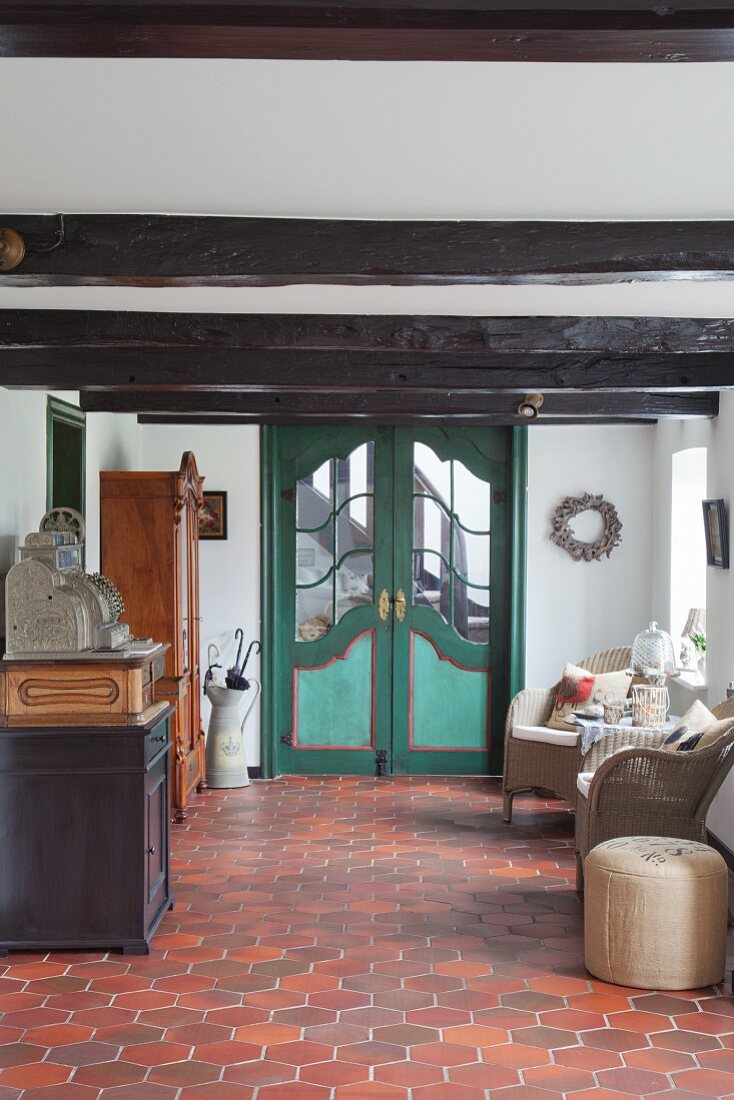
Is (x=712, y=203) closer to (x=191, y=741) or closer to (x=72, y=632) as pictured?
(x=72, y=632)

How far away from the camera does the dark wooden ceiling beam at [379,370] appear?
597cm

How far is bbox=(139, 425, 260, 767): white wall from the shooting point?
28.4 feet

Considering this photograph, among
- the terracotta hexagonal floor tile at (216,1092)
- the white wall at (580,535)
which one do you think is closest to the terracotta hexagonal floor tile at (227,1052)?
the terracotta hexagonal floor tile at (216,1092)

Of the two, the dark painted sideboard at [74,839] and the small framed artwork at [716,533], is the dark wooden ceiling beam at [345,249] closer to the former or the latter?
the dark painted sideboard at [74,839]

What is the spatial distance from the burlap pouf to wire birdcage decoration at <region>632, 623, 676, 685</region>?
2.21 meters

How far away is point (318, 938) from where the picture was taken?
5.16 m

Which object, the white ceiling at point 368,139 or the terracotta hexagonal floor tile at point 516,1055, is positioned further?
the terracotta hexagonal floor tile at point 516,1055

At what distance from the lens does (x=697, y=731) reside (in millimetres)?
5566

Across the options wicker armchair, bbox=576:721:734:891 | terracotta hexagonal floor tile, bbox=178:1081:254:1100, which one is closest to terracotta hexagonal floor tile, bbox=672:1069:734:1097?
terracotta hexagonal floor tile, bbox=178:1081:254:1100

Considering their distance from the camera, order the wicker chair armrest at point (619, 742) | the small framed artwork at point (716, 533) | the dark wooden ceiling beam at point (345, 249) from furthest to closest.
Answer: the small framed artwork at point (716, 533), the wicker chair armrest at point (619, 742), the dark wooden ceiling beam at point (345, 249)

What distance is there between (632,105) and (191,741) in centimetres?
602

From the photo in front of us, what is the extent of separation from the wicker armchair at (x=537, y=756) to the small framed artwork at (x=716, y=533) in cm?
133

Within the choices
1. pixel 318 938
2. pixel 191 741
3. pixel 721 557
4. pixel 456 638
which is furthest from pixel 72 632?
pixel 456 638

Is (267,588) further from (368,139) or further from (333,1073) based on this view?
(368,139)
